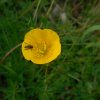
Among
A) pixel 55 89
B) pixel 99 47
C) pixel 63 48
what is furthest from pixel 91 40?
pixel 55 89

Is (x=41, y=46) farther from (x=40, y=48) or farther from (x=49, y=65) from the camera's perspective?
(x=49, y=65)

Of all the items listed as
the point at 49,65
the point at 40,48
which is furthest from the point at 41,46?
the point at 49,65

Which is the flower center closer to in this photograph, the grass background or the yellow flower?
the yellow flower

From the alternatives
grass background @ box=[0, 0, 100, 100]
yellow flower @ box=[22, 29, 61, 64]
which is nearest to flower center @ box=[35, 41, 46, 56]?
yellow flower @ box=[22, 29, 61, 64]

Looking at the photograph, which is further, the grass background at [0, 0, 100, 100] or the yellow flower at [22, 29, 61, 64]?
the grass background at [0, 0, 100, 100]

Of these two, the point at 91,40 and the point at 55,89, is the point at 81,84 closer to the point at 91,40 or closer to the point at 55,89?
the point at 55,89

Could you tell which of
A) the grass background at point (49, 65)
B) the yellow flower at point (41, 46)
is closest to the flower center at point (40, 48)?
the yellow flower at point (41, 46)
